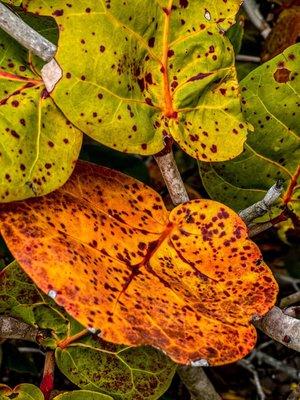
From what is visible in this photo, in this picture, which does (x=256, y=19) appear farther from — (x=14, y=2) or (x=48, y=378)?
(x=48, y=378)

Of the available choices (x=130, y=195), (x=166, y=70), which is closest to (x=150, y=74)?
(x=166, y=70)

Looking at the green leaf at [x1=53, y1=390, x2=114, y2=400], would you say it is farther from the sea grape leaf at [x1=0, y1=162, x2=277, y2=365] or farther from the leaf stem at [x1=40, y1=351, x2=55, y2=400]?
the sea grape leaf at [x1=0, y1=162, x2=277, y2=365]

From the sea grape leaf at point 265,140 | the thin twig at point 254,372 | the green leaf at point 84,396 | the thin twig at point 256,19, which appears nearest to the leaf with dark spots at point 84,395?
the green leaf at point 84,396

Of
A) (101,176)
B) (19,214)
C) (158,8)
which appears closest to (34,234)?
(19,214)

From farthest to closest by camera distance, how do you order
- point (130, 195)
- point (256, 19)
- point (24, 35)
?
point (256, 19) < point (130, 195) < point (24, 35)

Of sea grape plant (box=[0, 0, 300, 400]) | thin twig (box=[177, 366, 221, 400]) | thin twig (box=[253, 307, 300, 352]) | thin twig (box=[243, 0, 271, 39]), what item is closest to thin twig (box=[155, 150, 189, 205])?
sea grape plant (box=[0, 0, 300, 400])

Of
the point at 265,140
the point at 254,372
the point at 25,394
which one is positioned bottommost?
the point at 254,372
